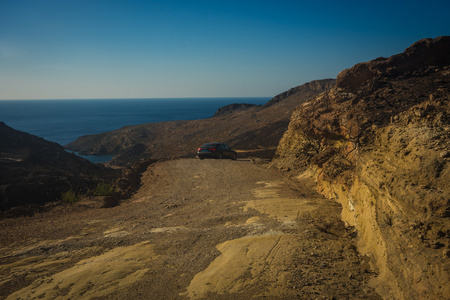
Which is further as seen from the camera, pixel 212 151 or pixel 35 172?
pixel 212 151

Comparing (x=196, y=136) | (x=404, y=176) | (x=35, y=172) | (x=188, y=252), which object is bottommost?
(x=196, y=136)

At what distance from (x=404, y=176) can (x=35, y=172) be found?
727 inches

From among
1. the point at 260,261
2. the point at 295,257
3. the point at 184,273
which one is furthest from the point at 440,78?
the point at 184,273

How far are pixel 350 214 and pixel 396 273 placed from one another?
2616 mm

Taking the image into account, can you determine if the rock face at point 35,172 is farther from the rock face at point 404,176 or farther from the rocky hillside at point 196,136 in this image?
the rock face at point 404,176

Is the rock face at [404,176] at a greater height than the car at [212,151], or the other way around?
the rock face at [404,176]

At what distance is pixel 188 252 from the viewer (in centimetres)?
518

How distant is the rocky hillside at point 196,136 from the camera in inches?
1414

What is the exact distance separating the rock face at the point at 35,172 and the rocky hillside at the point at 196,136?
868 centimetres

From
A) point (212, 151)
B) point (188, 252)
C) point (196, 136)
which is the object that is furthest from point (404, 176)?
point (196, 136)

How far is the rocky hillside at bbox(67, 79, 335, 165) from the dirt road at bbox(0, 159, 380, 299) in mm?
20323

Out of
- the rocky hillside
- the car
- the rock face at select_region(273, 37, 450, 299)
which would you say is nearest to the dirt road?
the rock face at select_region(273, 37, 450, 299)

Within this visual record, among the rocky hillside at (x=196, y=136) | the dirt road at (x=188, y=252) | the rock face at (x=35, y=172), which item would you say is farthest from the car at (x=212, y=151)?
A: the dirt road at (x=188, y=252)

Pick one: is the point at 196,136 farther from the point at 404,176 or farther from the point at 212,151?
the point at 404,176
